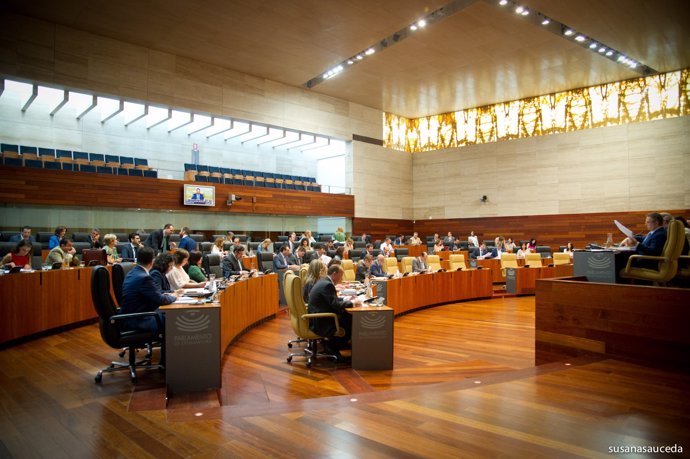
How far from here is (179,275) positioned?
206 inches

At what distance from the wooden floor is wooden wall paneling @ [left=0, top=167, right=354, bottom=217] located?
23.8 feet

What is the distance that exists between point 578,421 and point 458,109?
56.6ft

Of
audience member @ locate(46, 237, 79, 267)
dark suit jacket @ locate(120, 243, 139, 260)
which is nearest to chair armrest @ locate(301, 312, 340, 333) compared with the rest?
audience member @ locate(46, 237, 79, 267)

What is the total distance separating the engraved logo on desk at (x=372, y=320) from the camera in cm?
452

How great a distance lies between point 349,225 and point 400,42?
7.29 m

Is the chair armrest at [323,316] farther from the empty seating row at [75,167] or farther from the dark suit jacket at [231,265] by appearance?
the empty seating row at [75,167]

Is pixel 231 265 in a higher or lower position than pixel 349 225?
lower

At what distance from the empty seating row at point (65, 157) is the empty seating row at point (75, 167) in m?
0.11

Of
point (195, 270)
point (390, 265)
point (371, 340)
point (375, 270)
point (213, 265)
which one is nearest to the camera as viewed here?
point (371, 340)

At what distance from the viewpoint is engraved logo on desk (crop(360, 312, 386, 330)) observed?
14.8 ft

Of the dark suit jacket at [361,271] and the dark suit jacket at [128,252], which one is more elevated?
the dark suit jacket at [128,252]

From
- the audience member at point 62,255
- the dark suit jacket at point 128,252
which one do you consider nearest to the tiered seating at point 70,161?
the dark suit jacket at point 128,252

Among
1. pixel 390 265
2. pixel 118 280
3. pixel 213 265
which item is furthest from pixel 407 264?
pixel 118 280

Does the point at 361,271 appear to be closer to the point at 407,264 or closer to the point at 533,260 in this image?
the point at 407,264
